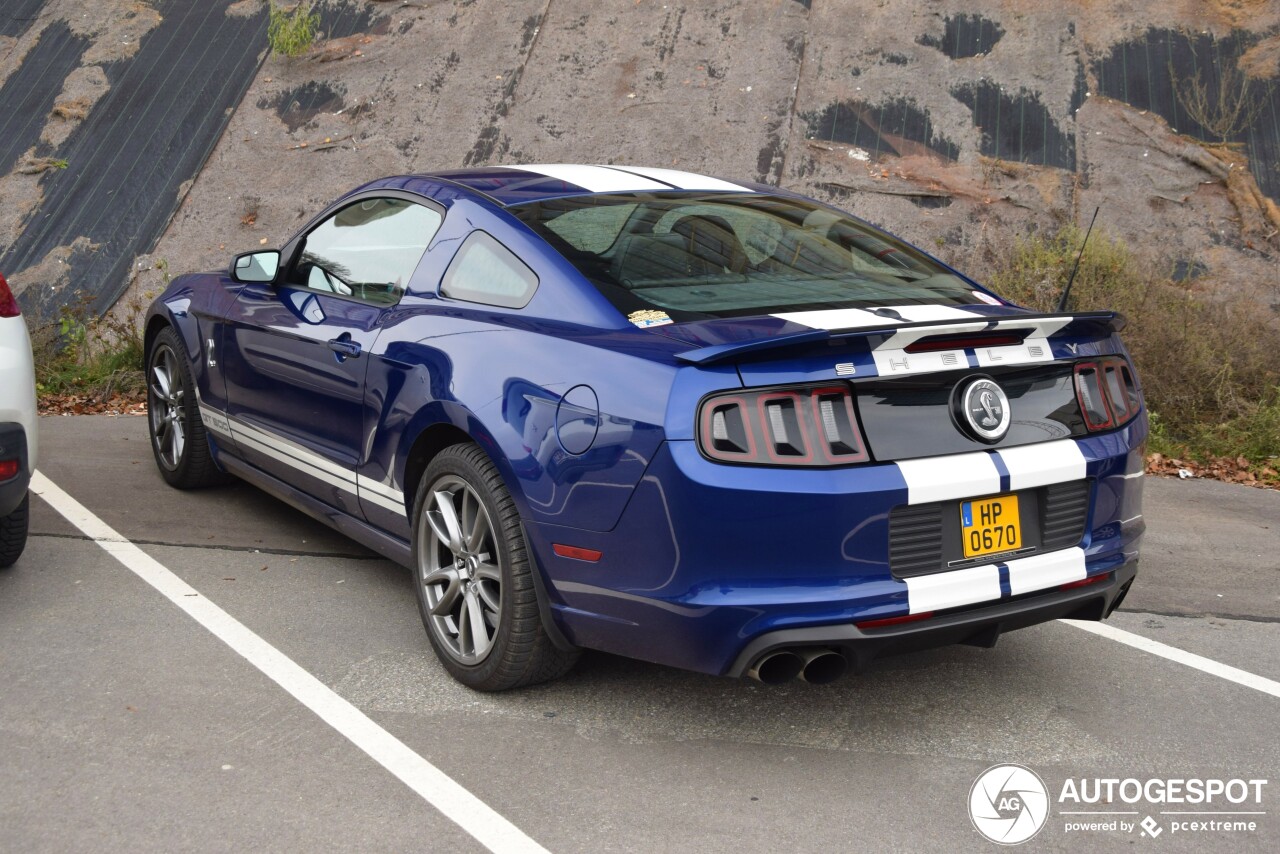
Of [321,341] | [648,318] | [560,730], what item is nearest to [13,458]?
[321,341]

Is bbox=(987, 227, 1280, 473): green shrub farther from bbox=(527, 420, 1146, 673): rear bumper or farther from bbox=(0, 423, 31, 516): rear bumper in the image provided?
bbox=(0, 423, 31, 516): rear bumper

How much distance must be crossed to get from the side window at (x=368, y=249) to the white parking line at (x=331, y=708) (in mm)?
1251

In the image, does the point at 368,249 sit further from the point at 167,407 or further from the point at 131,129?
the point at 131,129

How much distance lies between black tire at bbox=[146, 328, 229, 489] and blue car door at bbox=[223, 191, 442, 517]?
0.57 metres

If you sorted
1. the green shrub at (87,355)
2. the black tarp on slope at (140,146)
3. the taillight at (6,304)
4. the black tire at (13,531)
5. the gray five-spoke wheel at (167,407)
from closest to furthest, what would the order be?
the taillight at (6,304) < the black tire at (13,531) < the gray five-spoke wheel at (167,407) < the green shrub at (87,355) < the black tarp on slope at (140,146)

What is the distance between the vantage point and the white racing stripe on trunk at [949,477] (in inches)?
124

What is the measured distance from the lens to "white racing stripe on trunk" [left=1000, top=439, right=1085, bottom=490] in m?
3.33

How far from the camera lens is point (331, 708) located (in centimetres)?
375

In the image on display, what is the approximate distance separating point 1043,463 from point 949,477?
0.36 metres

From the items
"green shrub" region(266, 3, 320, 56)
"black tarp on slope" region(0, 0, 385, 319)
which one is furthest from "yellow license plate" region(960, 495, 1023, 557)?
"green shrub" region(266, 3, 320, 56)

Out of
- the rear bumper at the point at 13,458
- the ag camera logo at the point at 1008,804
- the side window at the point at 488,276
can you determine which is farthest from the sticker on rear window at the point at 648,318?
the rear bumper at the point at 13,458

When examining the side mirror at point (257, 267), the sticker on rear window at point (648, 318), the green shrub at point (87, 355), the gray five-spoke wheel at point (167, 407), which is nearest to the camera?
the sticker on rear window at point (648, 318)

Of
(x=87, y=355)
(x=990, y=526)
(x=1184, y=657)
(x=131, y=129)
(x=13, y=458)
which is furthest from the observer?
(x=131, y=129)

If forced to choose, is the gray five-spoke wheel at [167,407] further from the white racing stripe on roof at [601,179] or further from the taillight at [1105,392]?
the taillight at [1105,392]
